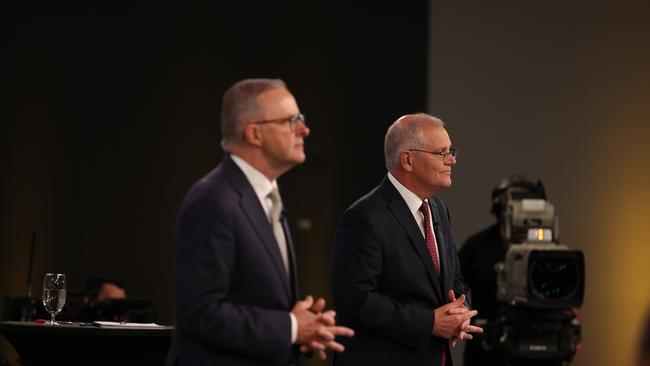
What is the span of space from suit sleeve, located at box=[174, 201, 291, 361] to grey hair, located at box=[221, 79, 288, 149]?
0.67 feet

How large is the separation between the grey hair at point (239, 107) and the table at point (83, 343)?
0.99 metres

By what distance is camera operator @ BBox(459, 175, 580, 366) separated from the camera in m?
5.25

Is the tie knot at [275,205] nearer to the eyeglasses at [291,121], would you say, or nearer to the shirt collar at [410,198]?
the eyeglasses at [291,121]

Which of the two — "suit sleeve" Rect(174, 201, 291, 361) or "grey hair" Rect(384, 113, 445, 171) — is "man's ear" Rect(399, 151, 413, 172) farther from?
"suit sleeve" Rect(174, 201, 291, 361)

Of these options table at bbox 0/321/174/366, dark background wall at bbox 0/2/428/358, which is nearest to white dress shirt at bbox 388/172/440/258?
table at bbox 0/321/174/366

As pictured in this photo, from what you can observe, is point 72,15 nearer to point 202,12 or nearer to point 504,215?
point 202,12

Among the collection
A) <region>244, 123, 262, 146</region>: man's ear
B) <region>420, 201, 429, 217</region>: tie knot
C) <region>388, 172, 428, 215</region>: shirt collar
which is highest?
<region>244, 123, 262, 146</region>: man's ear

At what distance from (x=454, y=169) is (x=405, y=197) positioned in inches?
139

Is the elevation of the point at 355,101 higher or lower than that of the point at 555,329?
higher

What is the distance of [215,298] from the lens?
7.39 feet

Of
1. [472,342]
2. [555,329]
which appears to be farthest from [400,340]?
[472,342]

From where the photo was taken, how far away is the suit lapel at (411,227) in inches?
125

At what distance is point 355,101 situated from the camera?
Answer: 6.68 m

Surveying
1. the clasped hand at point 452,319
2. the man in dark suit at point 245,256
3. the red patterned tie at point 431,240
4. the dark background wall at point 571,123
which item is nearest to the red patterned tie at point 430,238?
the red patterned tie at point 431,240
